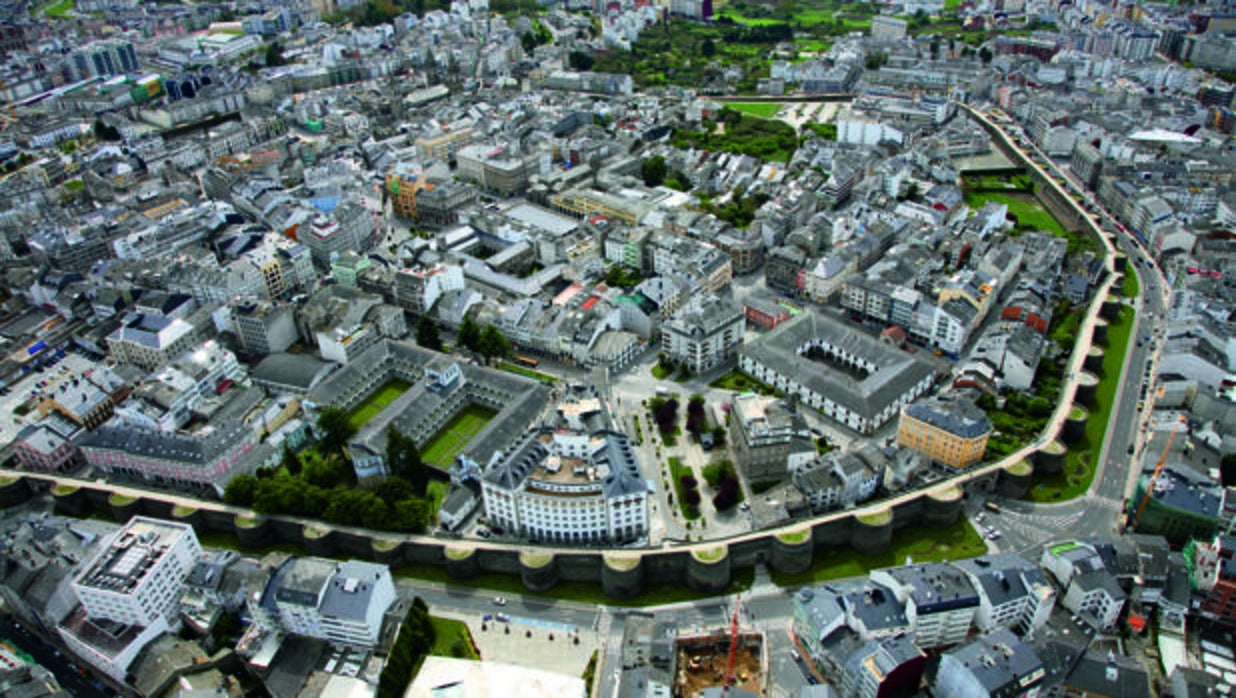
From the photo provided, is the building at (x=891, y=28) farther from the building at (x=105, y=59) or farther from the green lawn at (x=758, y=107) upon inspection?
the building at (x=105, y=59)

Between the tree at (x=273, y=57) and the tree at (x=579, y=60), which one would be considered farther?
the tree at (x=579, y=60)

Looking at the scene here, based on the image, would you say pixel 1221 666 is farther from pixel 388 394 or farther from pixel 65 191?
pixel 65 191

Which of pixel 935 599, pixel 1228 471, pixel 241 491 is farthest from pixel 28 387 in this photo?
pixel 1228 471

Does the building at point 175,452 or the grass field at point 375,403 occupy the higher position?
the building at point 175,452

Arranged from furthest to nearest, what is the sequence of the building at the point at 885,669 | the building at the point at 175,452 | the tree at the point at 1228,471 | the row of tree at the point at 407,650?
1. the building at the point at 175,452
2. the tree at the point at 1228,471
3. the row of tree at the point at 407,650
4. the building at the point at 885,669

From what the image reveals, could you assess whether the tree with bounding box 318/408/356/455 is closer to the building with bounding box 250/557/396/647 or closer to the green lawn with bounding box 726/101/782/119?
the building with bounding box 250/557/396/647

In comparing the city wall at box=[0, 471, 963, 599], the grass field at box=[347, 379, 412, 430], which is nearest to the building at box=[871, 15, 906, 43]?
the grass field at box=[347, 379, 412, 430]

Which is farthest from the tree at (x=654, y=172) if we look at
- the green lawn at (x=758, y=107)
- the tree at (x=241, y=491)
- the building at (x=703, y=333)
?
the tree at (x=241, y=491)
